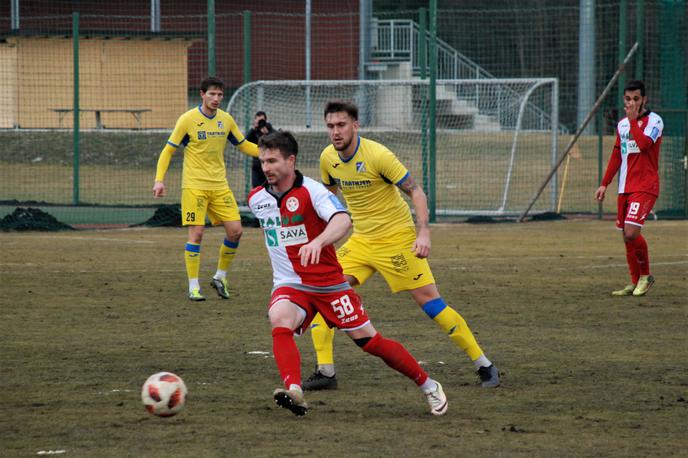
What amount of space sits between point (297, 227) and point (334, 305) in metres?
A: 0.50

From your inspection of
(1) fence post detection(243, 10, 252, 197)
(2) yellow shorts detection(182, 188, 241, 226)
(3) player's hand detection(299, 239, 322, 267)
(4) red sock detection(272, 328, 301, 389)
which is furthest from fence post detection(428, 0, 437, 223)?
(3) player's hand detection(299, 239, 322, 267)

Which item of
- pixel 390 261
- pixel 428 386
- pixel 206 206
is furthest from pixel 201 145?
pixel 428 386

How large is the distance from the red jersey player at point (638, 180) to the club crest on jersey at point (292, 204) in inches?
241

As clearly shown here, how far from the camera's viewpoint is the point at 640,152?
39.9ft

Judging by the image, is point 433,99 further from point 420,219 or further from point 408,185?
point 420,219

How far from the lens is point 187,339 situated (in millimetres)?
9422

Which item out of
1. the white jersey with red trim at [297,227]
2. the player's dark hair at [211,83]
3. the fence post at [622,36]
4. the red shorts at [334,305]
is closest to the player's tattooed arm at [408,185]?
the white jersey with red trim at [297,227]

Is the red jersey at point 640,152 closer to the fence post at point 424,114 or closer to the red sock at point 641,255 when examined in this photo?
the red sock at point 641,255

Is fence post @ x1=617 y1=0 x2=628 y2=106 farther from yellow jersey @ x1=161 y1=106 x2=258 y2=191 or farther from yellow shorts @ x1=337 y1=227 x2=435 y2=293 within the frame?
yellow shorts @ x1=337 y1=227 x2=435 y2=293

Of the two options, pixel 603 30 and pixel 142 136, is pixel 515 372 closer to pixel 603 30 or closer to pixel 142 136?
pixel 142 136

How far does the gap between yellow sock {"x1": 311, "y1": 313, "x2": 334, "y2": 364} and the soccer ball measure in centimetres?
141

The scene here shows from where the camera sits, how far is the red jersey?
1206 centimetres

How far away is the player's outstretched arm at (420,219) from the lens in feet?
23.4

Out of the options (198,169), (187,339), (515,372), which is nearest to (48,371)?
(187,339)
